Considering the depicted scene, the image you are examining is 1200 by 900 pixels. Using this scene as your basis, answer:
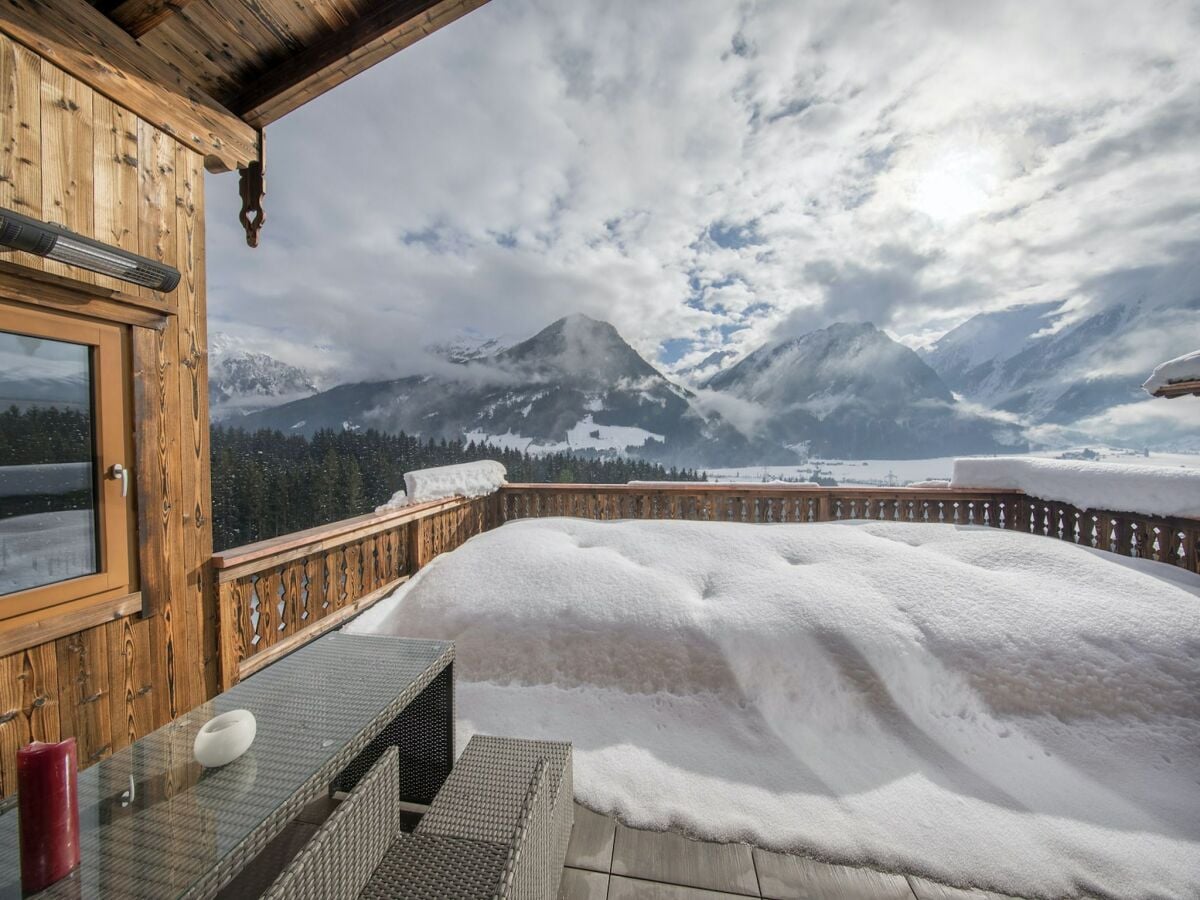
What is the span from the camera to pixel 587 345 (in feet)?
359

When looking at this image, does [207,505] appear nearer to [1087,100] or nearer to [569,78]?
[569,78]

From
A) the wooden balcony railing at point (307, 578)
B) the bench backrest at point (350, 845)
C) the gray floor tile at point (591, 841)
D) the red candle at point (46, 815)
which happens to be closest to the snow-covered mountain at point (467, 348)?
the wooden balcony railing at point (307, 578)

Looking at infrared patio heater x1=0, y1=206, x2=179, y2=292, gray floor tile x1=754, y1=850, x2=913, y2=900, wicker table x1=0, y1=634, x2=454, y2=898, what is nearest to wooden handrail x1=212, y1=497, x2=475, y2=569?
wicker table x1=0, y1=634, x2=454, y2=898

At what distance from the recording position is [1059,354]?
199ft

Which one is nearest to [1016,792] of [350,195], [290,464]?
[350,195]

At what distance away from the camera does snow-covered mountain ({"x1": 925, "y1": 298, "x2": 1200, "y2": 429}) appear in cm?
3434

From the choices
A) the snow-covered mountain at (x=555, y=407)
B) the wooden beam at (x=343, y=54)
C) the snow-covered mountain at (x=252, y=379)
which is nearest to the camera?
the wooden beam at (x=343, y=54)

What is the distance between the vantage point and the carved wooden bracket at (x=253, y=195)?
2.84m

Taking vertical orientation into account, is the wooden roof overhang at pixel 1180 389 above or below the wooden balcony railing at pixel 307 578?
above

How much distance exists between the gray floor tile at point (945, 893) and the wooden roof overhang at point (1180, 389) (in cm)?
407

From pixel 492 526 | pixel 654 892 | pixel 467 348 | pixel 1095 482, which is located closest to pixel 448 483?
pixel 492 526

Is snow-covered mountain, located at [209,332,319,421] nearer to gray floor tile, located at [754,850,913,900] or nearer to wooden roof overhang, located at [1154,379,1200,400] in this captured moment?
gray floor tile, located at [754,850,913,900]

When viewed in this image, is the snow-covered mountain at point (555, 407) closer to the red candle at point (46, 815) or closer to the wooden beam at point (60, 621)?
the wooden beam at point (60, 621)

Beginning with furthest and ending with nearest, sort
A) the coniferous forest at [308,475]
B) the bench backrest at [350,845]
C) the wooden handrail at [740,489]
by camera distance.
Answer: the coniferous forest at [308,475]
the wooden handrail at [740,489]
the bench backrest at [350,845]
